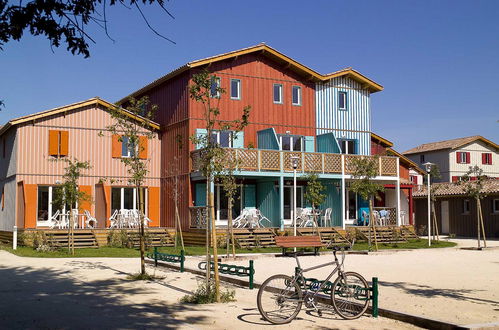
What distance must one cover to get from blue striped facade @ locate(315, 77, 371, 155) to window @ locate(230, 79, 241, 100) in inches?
187

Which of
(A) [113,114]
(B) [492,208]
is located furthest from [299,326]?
(B) [492,208]

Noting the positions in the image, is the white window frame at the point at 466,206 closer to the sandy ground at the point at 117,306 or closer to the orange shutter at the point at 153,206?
the orange shutter at the point at 153,206

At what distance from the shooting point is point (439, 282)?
13.9 meters

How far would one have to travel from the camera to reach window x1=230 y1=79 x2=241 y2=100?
2917 cm

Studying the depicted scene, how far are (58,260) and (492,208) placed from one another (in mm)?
26992

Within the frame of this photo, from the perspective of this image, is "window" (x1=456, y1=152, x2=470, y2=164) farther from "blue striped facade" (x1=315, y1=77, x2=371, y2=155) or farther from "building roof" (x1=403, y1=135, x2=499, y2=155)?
"blue striped facade" (x1=315, y1=77, x2=371, y2=155)

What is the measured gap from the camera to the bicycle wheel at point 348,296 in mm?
9617

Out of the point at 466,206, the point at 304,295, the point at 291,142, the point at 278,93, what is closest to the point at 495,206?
the point at 466,206

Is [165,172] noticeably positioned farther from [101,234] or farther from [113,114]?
[113,114]

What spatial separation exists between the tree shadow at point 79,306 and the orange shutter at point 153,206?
1452cm

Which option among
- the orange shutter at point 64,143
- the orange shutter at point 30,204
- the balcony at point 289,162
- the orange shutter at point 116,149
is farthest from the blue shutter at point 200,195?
the orange shutter at point 30,204

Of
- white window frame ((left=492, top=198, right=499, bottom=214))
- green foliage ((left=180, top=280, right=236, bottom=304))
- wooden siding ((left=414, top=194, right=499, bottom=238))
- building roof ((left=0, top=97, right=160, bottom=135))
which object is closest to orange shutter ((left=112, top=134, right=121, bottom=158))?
building roof ((left=0, top=97, right=160, bottom=135))

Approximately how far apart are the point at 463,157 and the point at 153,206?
3307 centimetres

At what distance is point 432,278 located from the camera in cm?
1473
